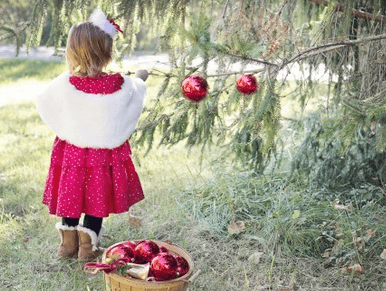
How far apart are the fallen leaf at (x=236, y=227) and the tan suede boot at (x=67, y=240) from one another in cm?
93

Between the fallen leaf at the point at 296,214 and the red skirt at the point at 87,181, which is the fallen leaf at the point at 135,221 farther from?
the fallen leaf at the point at 296,214

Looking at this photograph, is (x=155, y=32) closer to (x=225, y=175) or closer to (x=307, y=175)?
(x=225, y=175)

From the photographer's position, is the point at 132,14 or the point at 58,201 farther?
the point at 132,14

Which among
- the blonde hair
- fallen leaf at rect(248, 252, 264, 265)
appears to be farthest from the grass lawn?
the blonde hair

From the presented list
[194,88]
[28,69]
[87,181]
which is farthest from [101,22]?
[28,69]

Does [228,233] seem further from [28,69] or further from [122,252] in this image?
[28,69]

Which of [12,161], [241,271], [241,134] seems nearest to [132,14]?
[241,134]

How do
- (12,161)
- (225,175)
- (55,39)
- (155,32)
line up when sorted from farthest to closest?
(12,161)
(225,175)
(155,32)
(55,39)

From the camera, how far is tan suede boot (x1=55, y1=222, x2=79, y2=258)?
124 inches

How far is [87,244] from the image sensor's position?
3.12m

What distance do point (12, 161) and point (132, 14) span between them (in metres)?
2.18

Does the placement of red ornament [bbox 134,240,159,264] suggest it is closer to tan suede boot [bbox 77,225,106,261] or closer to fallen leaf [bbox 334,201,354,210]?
tan suede boot [bbox 77,225,106,261]

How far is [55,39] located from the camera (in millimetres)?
3318

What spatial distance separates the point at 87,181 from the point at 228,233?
0.94 metres
